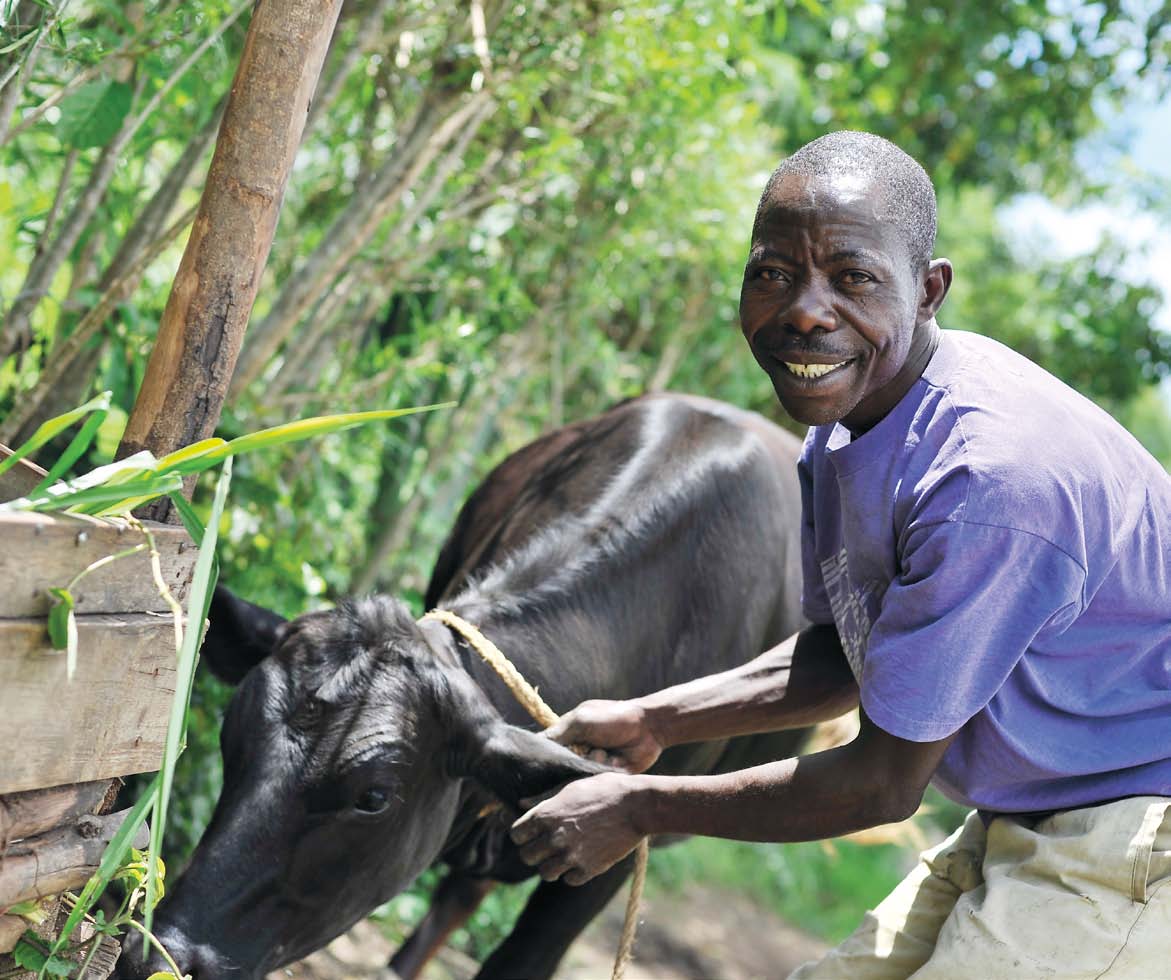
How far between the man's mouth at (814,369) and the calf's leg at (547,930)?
6.18ft

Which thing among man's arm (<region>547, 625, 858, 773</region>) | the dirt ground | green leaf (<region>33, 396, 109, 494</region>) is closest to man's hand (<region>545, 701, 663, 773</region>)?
man's arm (<region>547, 625, 858, 773</region>)

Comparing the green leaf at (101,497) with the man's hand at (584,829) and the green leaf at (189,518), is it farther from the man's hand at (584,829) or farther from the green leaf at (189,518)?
the man's hand at (584,829)

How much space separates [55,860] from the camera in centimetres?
188

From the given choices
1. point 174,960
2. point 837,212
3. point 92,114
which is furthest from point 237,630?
point 837,212

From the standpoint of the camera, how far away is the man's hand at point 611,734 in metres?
2.72

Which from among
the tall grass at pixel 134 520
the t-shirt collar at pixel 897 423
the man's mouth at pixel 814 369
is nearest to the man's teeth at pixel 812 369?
the man's mouth at pixel 814 369

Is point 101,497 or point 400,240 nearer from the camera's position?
point 101,497

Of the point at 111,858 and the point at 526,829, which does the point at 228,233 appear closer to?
the point at 111,858

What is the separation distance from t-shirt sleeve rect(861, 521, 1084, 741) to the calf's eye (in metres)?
1.12

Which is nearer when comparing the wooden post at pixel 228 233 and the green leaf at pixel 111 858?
the green leaf at pixel 111 858

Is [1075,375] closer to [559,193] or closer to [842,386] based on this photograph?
[559,193]

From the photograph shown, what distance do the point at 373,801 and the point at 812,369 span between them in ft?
4.21

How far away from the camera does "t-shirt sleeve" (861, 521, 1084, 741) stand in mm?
2006

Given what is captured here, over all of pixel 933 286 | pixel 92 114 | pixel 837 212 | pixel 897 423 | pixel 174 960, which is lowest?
pixel 174 960
